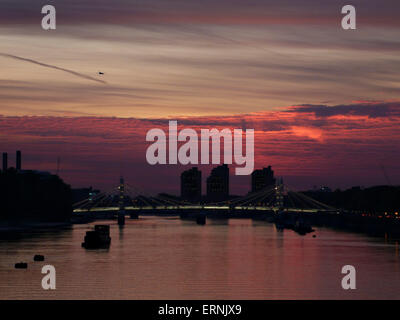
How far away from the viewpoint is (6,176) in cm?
17912

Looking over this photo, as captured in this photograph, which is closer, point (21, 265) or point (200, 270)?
point (21, 265)

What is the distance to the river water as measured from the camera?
61.3 meters

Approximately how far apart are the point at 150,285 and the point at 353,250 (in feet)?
161

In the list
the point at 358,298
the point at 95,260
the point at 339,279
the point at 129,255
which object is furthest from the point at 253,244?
the point at 358,298

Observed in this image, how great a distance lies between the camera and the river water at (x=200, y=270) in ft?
201

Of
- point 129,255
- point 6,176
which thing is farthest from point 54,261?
point 6,176

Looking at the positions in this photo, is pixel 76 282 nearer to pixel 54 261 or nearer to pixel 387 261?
pixel 54 261

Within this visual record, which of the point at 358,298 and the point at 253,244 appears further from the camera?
the point at 253,244

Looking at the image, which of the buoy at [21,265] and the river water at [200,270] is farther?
the buoy at [21,265]

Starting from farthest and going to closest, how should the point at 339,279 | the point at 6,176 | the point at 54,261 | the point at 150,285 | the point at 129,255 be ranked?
the point at 6,176 < the point at 129,255 < the point at 54,261 < the point at 339,279 < the point at 150,285

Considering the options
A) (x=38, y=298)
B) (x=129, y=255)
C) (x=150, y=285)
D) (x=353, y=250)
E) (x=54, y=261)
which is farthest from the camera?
(x=353, y=250)

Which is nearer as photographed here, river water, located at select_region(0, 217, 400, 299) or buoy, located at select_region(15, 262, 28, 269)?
river water, located at select_region(0, 217, 400, 299)

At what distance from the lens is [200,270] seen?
79.2 metres

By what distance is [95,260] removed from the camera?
298 feet
